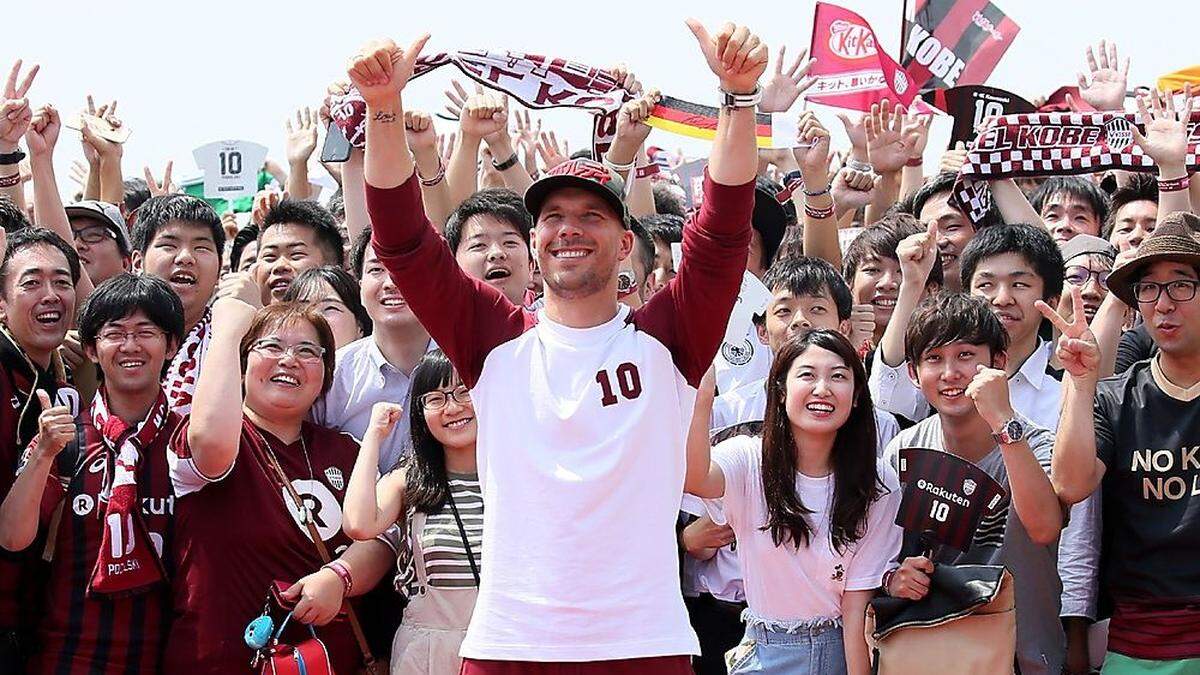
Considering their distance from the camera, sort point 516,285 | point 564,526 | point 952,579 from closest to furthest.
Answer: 1. point 564,526
2. point 952,579
3. point 516,285

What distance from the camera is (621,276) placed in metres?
5.28

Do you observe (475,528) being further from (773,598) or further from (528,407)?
(528,407)

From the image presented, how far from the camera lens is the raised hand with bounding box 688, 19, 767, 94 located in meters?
3.67

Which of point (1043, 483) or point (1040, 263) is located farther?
point (1040, 263)

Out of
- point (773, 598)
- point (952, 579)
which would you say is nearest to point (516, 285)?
point (773, 598)

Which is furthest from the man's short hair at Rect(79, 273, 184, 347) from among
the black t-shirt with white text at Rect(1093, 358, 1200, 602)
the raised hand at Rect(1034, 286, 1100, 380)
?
the black t-shirt with white text at Rect(1093, 358, 1200, 602)

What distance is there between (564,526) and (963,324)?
2194mm

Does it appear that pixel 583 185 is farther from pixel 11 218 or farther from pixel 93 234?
pixel 93 234

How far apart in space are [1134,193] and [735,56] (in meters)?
4.21

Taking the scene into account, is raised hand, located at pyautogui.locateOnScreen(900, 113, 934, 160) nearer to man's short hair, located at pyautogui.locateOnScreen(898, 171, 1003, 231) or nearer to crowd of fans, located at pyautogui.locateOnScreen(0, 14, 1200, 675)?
man's short hair, located at pyautogui.locateOnScreen(898, 171, 1003, 231)

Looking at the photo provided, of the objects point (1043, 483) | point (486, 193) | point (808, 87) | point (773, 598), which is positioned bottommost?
point (773, 598)

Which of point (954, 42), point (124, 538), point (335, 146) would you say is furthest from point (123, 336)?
point (954, 42)

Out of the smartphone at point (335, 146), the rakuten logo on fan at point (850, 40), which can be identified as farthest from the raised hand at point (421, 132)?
the rakuten logo on fan at point (850, 40)

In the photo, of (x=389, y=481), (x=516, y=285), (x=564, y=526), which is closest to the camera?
(x=564, y=526)
